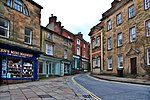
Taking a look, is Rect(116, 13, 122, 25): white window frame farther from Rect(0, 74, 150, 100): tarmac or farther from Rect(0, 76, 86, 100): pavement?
Rect(0, 76, 86, 100): pavement

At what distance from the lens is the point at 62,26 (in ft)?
140

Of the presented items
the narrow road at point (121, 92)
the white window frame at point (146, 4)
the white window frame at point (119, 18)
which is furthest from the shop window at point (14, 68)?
the white window frame at point (146, 4)

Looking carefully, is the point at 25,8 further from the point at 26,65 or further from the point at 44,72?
the point at 44,72

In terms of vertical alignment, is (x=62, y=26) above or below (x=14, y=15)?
above

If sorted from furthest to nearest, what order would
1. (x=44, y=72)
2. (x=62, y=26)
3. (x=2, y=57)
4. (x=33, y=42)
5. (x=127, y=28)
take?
(x=62, y=26) < (x=44, y=72) < (x=127, y=28) < (x=33, y=42) < (x=2, y=57)

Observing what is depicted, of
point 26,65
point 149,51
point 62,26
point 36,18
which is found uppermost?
point 62,26

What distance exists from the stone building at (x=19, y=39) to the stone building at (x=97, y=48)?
12.9 meters

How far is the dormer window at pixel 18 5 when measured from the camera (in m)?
18.8

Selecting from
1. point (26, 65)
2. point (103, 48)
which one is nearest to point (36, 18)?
point (26, 65)

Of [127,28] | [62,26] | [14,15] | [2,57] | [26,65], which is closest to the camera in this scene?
[2,57]

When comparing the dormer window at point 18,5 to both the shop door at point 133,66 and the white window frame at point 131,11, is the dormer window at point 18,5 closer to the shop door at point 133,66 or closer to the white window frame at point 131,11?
the white window frame at point 131,11

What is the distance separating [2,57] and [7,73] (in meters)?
1.66

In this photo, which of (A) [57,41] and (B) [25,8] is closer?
(B) [25,8]

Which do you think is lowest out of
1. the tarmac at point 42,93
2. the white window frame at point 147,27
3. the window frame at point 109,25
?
the tarmac at point 42,93
